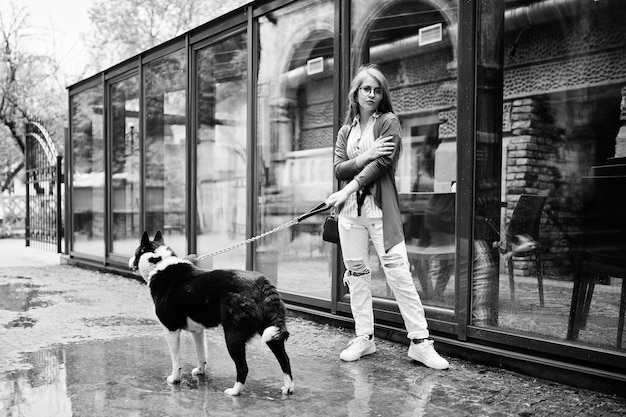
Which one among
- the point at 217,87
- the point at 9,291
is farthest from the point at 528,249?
the point at 9,291

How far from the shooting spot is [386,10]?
6156mm

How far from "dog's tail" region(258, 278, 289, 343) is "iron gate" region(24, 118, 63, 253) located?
10.2 metres

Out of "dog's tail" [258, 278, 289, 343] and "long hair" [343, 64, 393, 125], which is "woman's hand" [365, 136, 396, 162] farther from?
"dog's tail" [258, 278, 289, 343]

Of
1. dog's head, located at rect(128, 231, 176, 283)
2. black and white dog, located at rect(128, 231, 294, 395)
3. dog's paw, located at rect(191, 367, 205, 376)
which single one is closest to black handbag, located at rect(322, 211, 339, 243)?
black and white dog, located at rect(128, 231, 294, 395)

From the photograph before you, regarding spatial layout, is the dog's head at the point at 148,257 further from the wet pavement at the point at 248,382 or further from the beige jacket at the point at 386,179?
the beige jacket at the point at 386,179

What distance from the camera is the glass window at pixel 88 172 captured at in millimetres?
11016

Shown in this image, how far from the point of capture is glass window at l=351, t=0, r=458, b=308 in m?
5.61

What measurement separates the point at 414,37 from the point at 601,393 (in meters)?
4.28

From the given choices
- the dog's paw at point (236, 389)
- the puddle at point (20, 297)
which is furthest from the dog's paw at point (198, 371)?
the puddle at point (20, 297)

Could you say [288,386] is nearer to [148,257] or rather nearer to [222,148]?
[148,257]

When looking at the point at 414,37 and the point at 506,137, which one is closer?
the point at 506,137

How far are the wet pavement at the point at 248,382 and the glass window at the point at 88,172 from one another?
16.5ft

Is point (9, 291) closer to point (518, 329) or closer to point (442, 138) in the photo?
point (442, 138)

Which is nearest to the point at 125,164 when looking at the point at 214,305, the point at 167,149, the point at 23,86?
the point at 167,149
